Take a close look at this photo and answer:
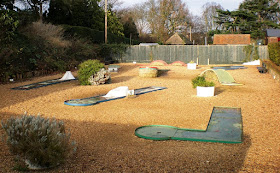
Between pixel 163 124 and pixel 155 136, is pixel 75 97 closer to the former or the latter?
pixel 163 124

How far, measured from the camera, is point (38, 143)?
2.94 m

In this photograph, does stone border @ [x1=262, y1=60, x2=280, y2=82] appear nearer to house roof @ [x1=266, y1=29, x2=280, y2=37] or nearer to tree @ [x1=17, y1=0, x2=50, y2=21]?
tree @ [x1=17, y1=0, x2=50, y2=21]

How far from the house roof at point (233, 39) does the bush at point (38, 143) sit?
32595mm

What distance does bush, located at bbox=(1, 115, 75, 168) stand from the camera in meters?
2.98

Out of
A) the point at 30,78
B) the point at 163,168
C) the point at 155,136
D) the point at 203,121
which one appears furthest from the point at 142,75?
the point at 163,168

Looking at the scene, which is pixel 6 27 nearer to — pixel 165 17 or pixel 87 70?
pixel 87 70

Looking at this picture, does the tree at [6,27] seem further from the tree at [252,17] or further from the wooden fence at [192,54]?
the tree at [252,17]

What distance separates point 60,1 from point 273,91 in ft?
61.1

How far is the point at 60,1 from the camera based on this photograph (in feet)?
73.7

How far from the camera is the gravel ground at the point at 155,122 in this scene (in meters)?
3.27

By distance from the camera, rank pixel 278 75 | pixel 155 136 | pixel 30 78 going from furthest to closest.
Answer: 1. pixel 30 78
2. pixel 278 75
3. pixel 155 136

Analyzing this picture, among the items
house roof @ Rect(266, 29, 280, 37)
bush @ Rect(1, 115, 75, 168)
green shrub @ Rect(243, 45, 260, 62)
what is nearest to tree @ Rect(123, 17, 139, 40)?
house roof @ Rect(266, 29, 280, 37)

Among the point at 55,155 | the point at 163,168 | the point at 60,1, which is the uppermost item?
the point at 60,1

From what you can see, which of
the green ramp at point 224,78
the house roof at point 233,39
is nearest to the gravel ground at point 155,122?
the green ramp at point 224,78
